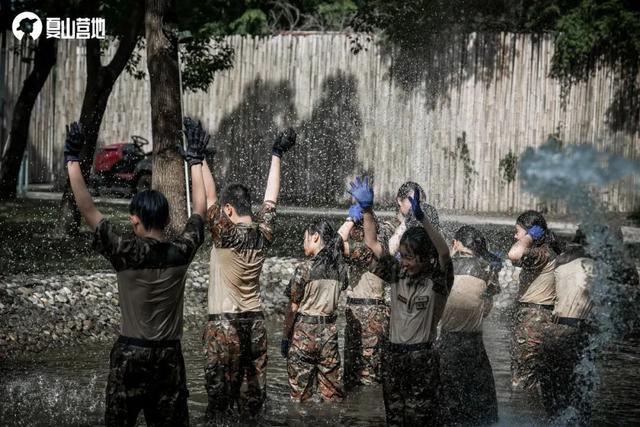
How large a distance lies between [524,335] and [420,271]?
271 cm

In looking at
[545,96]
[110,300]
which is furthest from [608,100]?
[110,300]

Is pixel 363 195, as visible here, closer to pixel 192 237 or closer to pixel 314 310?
pixel 192 237

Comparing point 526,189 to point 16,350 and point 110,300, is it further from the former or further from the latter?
point 16,350

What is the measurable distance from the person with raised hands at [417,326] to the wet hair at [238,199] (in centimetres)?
154

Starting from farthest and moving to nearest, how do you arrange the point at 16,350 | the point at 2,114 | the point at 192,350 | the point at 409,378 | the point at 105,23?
1. the point at 2,114
2. the point at 105,23
3. the point at 192,350
4. the point at 16,350
5. the point at 409,378

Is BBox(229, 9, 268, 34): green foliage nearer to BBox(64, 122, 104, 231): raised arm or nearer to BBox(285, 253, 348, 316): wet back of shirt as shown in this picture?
BBox(285, 253, 348, 316): wet back of shirt

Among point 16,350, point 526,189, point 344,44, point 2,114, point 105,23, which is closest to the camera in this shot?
point 16,350

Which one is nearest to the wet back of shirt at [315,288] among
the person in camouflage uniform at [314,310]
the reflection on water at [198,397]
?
the person in camouflage uniform at [314,310]

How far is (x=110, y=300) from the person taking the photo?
12.2 m

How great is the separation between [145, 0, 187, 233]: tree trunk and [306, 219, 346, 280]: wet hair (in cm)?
474

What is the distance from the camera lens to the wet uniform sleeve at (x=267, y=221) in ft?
25.8

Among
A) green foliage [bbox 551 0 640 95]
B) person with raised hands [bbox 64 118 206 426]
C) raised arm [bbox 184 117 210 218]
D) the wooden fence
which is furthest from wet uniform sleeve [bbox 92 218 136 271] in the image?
green foliage [bbox 551 0 640 95]

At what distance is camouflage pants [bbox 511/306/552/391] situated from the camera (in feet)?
29.8

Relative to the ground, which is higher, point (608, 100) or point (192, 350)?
point (608, 100)
